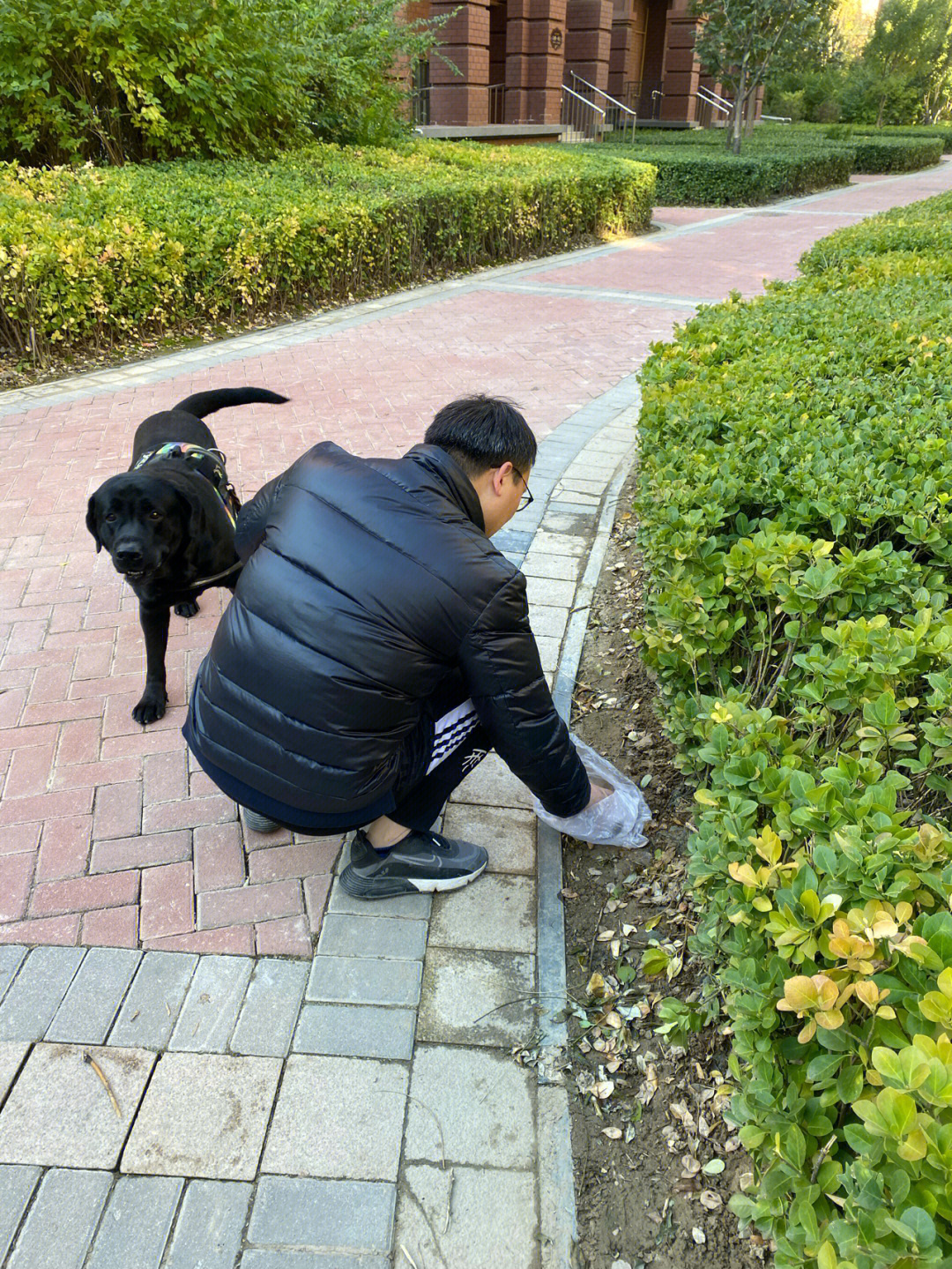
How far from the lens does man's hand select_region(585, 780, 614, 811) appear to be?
2600mm

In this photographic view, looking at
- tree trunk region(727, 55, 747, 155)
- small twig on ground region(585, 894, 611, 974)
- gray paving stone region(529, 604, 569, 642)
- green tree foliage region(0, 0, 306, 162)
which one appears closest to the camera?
small twig on ground region(585, 894, 611, 974)

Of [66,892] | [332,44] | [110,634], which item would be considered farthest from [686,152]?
[66,892]

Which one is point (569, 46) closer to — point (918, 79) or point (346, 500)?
point (918, 79)

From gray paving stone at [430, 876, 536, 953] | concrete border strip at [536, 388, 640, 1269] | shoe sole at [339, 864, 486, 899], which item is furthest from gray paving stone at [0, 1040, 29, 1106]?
concrete border strip at [536, 388, 640, 1269]

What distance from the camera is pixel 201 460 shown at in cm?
353

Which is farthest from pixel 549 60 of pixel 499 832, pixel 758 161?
pixel 499 832

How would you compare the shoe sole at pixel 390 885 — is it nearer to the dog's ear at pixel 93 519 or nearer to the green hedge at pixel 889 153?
the dog's ear at pixel 93 519

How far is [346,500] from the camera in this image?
2.09 metres

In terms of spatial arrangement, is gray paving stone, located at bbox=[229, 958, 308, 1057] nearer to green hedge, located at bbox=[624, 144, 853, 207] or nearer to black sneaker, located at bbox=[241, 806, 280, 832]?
black sneaker, located at bbox=[241, 806, 280, 832]

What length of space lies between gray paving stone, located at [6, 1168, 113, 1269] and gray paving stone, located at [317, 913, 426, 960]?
28.0 inches

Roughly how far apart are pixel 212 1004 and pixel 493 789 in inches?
44.1

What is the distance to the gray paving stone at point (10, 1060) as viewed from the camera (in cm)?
200

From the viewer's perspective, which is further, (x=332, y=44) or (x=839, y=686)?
(x=332, y=44)

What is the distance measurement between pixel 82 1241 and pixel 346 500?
1608mm
